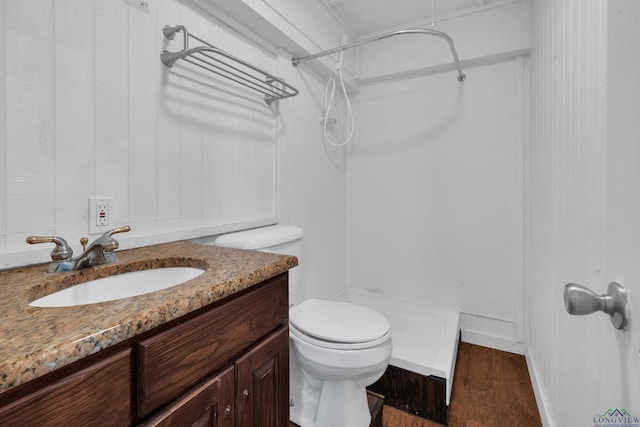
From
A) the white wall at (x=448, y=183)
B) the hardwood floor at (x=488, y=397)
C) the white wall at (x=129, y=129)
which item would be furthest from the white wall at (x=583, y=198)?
the white wall at (x=129, y=129)

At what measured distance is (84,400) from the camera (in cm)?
48

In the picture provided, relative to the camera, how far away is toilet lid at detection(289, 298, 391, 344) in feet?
3.99

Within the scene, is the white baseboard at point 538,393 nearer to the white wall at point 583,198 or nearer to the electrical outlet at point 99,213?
the white wall at point 583,198

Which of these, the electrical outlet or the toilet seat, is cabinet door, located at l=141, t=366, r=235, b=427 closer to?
Result: the toilet seat

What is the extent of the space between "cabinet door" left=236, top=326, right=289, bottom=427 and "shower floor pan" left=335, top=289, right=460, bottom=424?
83 cm

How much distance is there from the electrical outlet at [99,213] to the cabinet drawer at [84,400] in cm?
66

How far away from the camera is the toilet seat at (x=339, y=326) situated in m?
1.20

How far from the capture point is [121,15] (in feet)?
3.55

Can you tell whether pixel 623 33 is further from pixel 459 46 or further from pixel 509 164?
pixel 459 46

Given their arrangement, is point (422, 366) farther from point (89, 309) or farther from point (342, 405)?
point (89, 309)

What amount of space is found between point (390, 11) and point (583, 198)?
189 centimetres

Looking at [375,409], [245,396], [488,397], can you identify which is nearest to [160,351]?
[245,396]

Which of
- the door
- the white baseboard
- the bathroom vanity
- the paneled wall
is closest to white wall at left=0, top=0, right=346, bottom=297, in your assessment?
the paneled wall

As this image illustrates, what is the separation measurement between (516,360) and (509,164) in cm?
129
